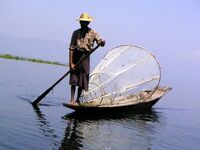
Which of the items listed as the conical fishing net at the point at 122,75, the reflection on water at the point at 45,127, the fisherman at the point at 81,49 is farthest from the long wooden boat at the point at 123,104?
the reflection on water at the point at 45,127

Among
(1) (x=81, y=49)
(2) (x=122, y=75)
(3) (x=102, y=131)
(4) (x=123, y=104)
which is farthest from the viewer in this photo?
(2) (x=122, y=75)

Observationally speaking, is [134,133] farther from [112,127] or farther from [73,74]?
[73,74]

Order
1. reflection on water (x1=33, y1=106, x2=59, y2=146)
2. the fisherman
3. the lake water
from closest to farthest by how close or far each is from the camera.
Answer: the lake water
reflection on water (x1=33, y1=106, x2=59, y2=146)
the fisherman

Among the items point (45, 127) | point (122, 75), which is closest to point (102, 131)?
point (45, 127)

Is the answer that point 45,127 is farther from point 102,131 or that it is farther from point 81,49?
point 81,49

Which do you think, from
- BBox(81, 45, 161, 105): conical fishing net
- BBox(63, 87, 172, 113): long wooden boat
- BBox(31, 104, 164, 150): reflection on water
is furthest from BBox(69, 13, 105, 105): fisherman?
BBox(81, 45, 161, 105): conical fishing net

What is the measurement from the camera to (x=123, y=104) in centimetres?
1641

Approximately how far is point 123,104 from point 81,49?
9.79 ft

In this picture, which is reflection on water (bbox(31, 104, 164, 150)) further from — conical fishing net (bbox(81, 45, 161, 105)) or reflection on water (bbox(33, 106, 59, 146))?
conical fishing net (bbox(81, 45, 161, 105))

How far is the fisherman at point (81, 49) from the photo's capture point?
14.2 metres

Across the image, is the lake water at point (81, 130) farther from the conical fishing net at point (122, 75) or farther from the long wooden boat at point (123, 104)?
the conical fishing net at point (122, 75)

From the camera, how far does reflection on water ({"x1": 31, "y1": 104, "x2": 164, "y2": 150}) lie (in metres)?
11.0

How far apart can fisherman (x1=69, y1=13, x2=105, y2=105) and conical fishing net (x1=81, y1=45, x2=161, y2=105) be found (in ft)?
5.11

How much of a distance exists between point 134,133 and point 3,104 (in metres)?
4.40
